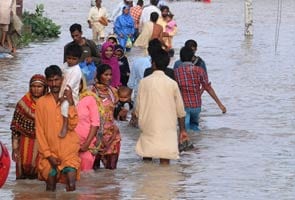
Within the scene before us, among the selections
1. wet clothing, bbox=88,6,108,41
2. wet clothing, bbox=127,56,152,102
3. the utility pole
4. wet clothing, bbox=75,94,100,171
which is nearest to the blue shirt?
wet clothing, bbox=127,56,152,102

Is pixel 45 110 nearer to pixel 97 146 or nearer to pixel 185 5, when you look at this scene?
pixel 97 146

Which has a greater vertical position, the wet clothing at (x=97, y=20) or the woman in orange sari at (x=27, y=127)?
the woman in orange sari at (x=27, y=127)

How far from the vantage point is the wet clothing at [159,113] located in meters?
11.5

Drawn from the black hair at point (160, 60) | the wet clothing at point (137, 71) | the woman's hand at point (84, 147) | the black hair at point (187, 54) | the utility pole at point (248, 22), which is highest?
the black hair at point (160, 60)

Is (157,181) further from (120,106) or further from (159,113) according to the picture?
(120,106)

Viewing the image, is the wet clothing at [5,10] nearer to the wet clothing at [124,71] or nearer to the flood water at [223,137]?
the flood water at [223,137]

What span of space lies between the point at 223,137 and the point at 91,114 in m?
3.98

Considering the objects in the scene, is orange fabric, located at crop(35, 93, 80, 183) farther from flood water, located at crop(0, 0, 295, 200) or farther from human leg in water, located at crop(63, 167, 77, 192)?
flood water, located at crop(0, 0, 295, 200)

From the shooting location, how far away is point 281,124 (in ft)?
50.2

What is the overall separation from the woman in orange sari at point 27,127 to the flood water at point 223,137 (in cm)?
28

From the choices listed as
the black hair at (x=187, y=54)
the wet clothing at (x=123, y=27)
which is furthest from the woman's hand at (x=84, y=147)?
the wet clothing at (x=123, y=27)

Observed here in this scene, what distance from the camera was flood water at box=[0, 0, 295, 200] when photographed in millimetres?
10594

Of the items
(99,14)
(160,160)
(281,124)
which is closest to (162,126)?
(160,160)

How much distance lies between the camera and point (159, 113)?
1152 centimetres
